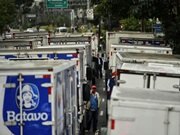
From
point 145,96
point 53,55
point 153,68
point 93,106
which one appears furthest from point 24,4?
point 145,96

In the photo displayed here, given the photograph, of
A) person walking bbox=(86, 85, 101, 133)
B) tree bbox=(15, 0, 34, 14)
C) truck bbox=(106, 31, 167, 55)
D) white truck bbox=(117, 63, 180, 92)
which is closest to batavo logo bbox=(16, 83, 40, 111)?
white truck bbox=(117, 63, 180, 92)

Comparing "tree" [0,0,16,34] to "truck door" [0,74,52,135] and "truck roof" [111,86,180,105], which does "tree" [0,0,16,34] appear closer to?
"truck door" [0,74,52,135]

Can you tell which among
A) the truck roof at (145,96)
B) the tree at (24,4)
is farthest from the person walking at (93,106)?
the tree at (24,4)

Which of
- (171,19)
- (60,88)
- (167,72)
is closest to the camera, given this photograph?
(60,88)

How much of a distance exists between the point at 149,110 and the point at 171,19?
16.5m

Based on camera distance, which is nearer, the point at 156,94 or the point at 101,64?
the point at 156,94

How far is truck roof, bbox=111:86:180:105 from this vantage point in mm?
7781

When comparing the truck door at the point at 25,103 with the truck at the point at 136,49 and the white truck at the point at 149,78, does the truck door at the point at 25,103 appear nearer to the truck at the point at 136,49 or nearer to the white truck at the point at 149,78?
the white truck at the point at 149,78

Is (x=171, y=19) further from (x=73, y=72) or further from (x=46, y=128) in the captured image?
(x=46, y=128)

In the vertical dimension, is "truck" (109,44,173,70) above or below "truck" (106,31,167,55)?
above

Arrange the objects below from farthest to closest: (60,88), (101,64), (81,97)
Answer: (101,64) → (81,97) → (60,88)

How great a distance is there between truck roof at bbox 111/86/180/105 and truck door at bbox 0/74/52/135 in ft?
6.16

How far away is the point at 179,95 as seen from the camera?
8.66 meters

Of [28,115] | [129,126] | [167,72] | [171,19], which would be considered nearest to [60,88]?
[28,115]
